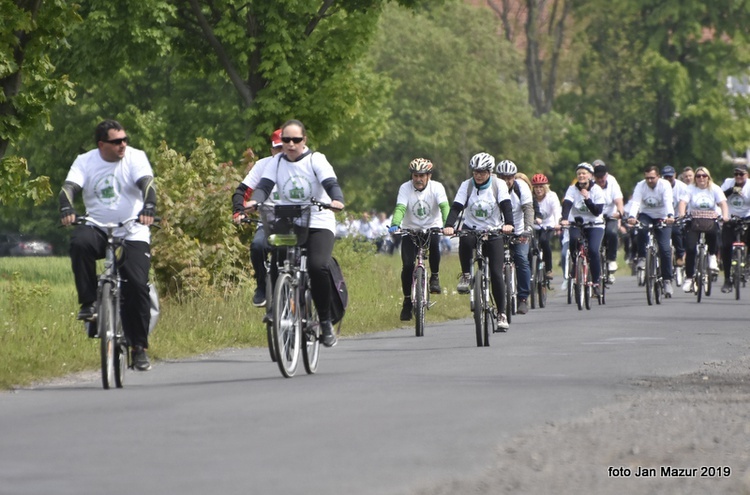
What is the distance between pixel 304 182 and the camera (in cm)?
1258

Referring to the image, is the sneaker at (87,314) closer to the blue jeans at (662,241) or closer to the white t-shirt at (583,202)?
the white t-shirt at (583,202)

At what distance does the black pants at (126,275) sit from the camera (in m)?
11.7

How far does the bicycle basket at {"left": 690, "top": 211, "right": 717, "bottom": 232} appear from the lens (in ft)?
79.9

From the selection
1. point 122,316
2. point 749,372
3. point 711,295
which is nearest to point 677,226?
point 711,295

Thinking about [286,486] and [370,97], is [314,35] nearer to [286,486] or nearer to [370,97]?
[370,97]

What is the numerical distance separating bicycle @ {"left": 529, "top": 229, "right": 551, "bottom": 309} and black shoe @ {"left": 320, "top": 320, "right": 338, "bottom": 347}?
1060 centimetres

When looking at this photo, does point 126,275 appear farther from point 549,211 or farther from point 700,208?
point 700,208

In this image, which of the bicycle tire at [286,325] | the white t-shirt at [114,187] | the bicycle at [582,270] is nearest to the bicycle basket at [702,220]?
the bicycle at [582,270]

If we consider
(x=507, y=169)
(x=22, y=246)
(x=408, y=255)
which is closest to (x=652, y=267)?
(x=507, y=169)

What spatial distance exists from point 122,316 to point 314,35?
21.7 m

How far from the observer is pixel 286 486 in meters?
7.22

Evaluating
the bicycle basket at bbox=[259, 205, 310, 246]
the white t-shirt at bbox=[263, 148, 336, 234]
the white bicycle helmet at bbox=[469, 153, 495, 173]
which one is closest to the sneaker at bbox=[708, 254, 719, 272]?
A: the white bicycle helmet at bbox=[469, 153, 495, 173]

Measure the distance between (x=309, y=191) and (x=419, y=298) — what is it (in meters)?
5.09

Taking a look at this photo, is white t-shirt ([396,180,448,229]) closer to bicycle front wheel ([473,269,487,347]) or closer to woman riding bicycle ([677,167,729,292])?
bicycle front wheel ([473,269,487,347])
